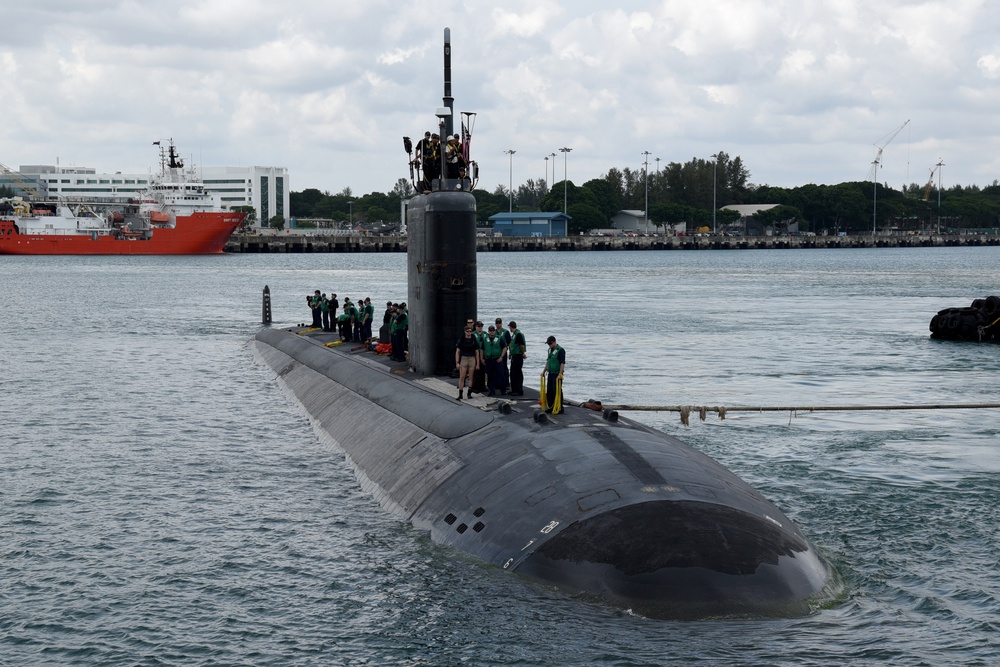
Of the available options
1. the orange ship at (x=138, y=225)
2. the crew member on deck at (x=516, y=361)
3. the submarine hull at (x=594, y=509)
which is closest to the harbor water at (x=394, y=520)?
the submarine hull at (x=594, y=509)

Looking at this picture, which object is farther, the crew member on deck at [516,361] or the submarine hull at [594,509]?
the crew member on deck at [516,361]

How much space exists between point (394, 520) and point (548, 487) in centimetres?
443

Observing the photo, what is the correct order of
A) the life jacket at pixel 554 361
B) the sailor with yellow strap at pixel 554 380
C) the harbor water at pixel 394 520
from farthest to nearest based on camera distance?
1. the life jacket at pixel 554 361
2. the sailor with yellow strap at pixel 554 380
3. the harbor water at pixel 394 520

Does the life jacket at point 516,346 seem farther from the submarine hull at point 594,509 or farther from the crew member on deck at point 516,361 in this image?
the submarine hull at point 594,509

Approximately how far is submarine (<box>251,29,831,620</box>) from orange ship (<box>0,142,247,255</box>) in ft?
426

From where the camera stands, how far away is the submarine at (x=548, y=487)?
12.5 metres

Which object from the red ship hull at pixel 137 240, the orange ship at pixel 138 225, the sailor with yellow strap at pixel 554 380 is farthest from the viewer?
the red ship hull at pixel 137 240

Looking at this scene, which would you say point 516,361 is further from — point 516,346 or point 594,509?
point 594,509

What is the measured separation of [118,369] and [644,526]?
33037mm

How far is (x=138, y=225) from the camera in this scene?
152875 millimetres

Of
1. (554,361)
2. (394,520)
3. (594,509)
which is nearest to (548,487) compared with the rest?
(594,509)

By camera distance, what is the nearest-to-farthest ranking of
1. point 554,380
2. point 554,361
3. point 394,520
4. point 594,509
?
point 594,509, point 394,520, point 554,361, point 554,380

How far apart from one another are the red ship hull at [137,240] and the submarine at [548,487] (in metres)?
132

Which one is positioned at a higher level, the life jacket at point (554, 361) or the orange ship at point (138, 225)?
the orange ship at point (138, 225)
